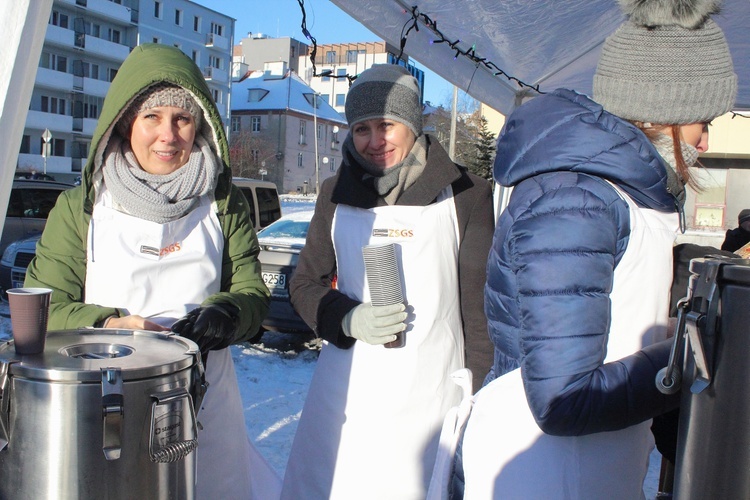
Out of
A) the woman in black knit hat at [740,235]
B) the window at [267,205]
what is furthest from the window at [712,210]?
the window at [267,205]

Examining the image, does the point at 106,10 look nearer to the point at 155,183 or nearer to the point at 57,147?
the point at 57,147

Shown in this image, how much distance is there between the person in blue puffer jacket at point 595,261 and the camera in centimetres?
130

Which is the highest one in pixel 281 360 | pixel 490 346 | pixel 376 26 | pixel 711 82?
pixel 376 26

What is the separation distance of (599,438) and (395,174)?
4.48 ft

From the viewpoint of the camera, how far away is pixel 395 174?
8.23 feet

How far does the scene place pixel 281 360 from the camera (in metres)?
6.77

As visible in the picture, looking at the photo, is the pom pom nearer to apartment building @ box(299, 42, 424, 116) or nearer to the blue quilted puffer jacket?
the blue quilted puffer jacket

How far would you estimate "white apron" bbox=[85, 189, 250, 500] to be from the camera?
2.20 meters

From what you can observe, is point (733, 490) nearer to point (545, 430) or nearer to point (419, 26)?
point (545, 430)

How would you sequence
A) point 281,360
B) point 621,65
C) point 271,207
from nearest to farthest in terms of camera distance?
1. point 621,65
2. point 281,360
3. point 271,207

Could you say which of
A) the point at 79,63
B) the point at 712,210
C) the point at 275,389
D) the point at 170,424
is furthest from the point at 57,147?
the point at 170,424

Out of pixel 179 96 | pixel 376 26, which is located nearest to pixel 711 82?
pixel 179 96

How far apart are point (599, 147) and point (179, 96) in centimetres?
154

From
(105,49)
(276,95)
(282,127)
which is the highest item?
(276,95)
